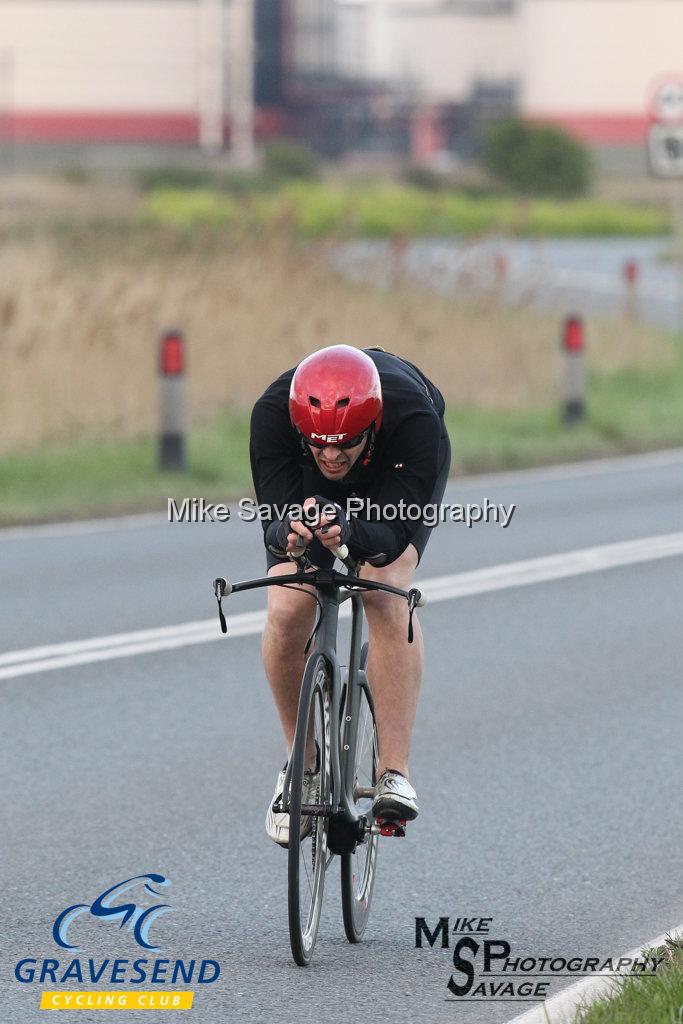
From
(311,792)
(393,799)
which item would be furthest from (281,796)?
(393,799)

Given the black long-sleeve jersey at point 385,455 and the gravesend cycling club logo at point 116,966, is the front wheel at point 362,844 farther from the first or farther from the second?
the black long-sleeve jersey at point 385,455

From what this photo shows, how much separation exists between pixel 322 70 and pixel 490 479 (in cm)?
9043

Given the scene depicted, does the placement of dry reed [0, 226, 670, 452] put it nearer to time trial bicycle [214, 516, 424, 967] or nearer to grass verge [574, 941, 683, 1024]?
time trial bicycle [214, 516, 424, 967]

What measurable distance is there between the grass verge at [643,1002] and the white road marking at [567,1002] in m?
0.04

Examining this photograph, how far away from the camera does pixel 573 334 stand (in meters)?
18.4

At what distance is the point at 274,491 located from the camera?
5.16 metres

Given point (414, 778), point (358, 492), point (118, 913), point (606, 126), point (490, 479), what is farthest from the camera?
point (606, 126)

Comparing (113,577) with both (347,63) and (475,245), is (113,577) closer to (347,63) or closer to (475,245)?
(475,245)

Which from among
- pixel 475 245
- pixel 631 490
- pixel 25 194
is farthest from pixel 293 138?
pixel 631 490

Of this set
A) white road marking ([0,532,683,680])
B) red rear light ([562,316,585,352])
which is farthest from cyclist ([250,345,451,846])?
red rear light ([562,316,585,352])

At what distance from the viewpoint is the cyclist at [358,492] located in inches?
191

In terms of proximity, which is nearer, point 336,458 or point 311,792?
point 336,458

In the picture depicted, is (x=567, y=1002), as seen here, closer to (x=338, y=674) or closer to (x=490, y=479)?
(x=338, y=674)

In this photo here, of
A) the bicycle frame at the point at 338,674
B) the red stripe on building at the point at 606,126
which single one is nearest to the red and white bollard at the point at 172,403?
the bicycle frame at the point at 338,674
